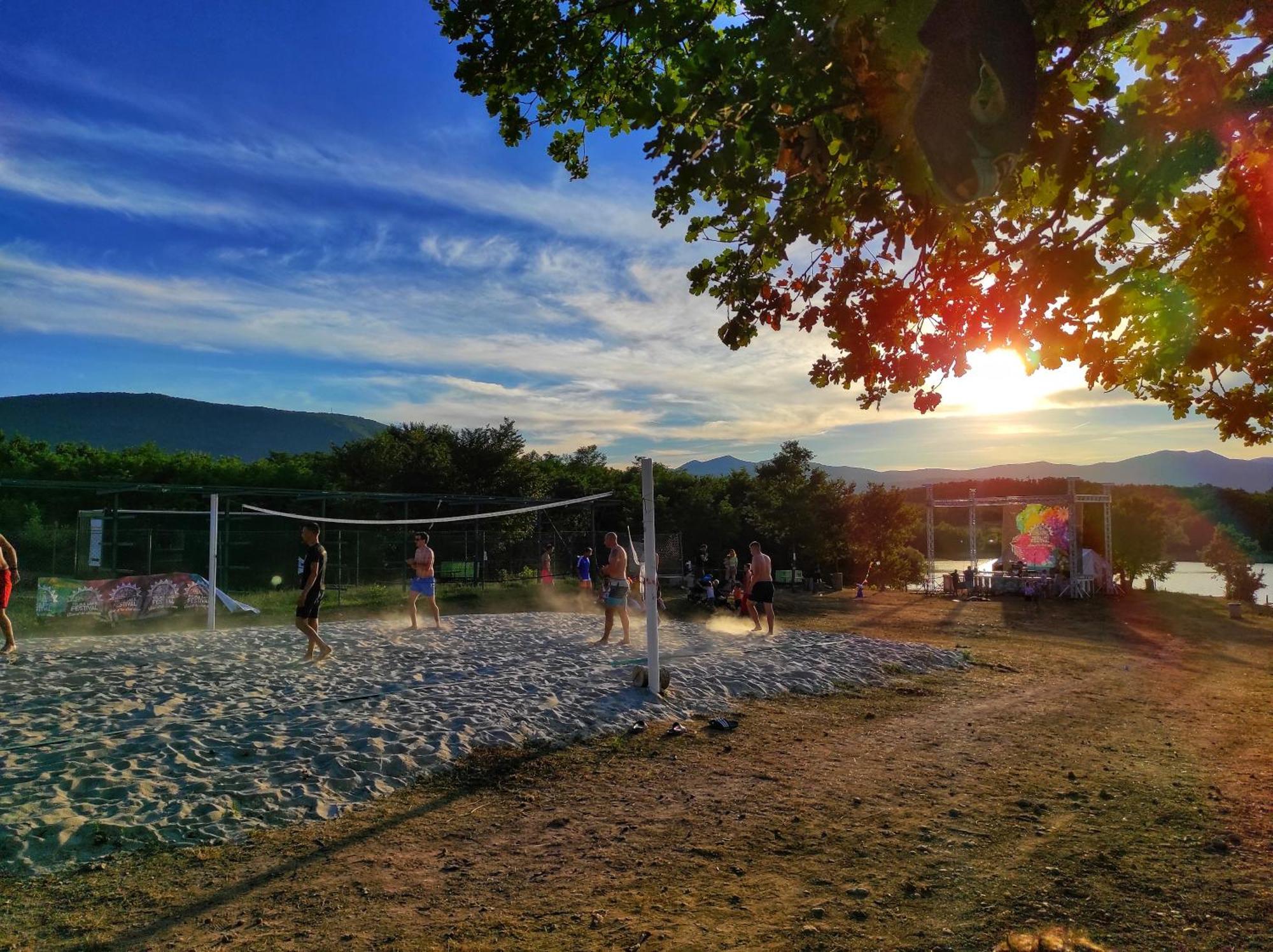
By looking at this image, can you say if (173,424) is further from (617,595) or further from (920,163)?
(920,163)

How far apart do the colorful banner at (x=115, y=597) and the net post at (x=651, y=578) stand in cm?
1234

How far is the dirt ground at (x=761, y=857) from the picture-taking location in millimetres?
3762

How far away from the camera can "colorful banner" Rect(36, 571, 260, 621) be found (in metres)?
15.8

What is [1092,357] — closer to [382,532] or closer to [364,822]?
[364,822]

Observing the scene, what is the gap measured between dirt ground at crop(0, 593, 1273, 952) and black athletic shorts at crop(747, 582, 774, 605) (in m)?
6.58

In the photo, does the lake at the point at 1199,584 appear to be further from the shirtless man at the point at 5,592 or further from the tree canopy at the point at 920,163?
the shirtless man at the point at 5,592

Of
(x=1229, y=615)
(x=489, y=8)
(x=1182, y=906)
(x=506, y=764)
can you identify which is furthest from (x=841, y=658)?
(x=1229, y=615)

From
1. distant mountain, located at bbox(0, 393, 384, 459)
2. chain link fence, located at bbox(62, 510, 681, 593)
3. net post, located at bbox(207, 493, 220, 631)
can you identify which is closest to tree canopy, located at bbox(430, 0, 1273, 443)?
net post, located at bbox(207, 493, 220, 631)

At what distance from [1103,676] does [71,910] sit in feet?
41.2

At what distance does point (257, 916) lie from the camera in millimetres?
3936

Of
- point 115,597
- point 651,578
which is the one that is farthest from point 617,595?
point 115,597

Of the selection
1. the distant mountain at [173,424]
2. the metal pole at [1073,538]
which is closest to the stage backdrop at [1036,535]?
the metal pole at [1073,538]

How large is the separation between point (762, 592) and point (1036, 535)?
1869 centimetres

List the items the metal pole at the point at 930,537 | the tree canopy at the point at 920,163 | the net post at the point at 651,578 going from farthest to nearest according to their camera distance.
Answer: the metal pole at the point at 930,537 → the net post at the point at 651,578 → the tree canopy at the point at 920,163
